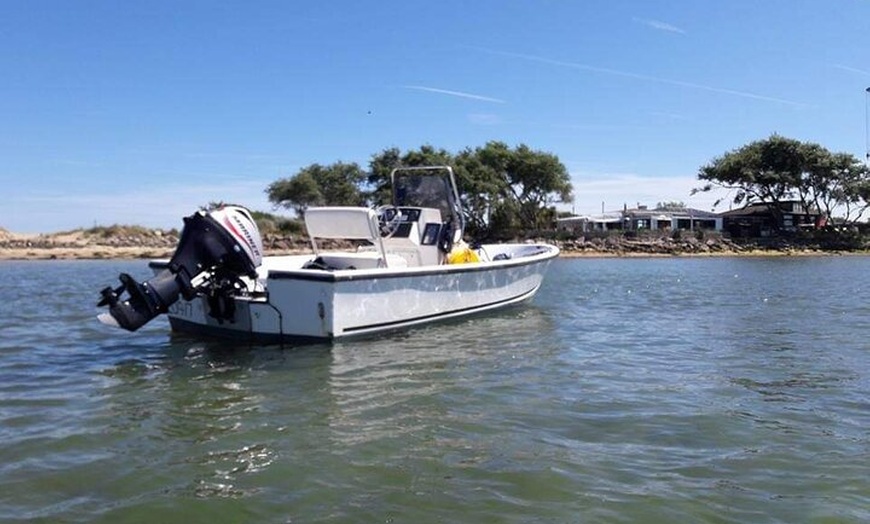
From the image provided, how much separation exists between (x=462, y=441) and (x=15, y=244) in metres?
54.7

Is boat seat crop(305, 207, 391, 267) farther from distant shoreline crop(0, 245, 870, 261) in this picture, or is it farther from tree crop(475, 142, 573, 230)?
tree crop(475, 142, 573, 230)

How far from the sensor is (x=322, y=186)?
64.3 metres

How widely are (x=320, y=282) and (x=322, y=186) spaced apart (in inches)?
2169

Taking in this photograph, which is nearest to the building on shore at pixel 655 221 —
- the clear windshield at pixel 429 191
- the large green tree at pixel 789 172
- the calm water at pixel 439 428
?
the large green tree at pixel 789 172

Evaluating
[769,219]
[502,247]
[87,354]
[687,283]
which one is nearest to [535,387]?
[87,354]

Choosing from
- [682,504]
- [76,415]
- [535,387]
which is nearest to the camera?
[682,504]

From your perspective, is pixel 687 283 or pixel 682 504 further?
pixel 687 283

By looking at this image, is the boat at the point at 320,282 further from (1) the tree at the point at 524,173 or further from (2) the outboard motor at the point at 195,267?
(1) the tree at the point at 524,173

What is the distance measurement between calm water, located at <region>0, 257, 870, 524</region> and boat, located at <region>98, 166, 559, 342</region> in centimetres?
41

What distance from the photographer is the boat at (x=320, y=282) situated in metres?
9.62

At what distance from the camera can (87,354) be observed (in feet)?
33.3

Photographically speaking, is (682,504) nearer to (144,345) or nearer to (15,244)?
(144,345)

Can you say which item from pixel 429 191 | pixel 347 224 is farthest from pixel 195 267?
pixel 429 191

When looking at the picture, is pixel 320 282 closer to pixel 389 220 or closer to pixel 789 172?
pixel 389 220
